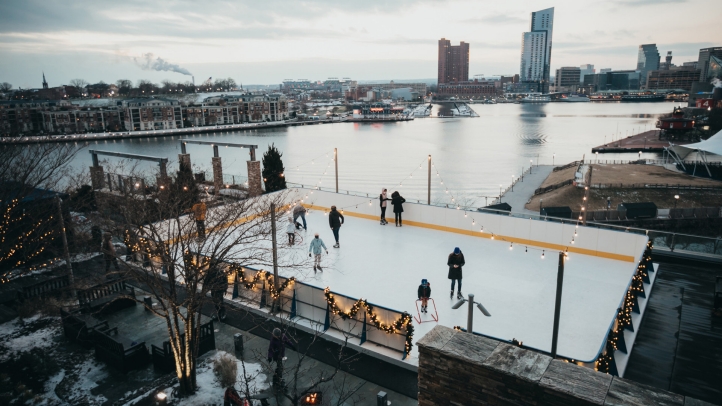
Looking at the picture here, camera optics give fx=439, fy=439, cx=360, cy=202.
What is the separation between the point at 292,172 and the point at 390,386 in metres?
46.9

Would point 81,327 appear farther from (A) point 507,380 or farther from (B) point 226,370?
(A) point 507,380

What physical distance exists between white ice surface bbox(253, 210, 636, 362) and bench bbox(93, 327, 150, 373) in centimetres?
406

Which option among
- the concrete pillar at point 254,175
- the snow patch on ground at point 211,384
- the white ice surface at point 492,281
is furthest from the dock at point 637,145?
the snow patch on ground at point 211,384

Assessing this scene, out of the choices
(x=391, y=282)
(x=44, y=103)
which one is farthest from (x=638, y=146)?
(x=44, y=103)

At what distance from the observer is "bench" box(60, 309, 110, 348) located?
29.3ft

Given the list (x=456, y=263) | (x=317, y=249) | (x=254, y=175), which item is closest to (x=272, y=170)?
(x=254, y=175)

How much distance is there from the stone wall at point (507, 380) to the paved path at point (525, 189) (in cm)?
2821

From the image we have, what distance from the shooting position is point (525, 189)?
39.8 m

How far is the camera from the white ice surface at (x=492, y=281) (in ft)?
28.3

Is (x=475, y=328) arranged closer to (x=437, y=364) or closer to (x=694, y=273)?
(x=437, y=364)

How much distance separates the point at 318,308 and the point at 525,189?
113 feet

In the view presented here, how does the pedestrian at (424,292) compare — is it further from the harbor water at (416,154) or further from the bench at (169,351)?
the harbor water at (416,154)

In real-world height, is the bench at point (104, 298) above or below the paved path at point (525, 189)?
above

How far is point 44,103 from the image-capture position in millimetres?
117750
